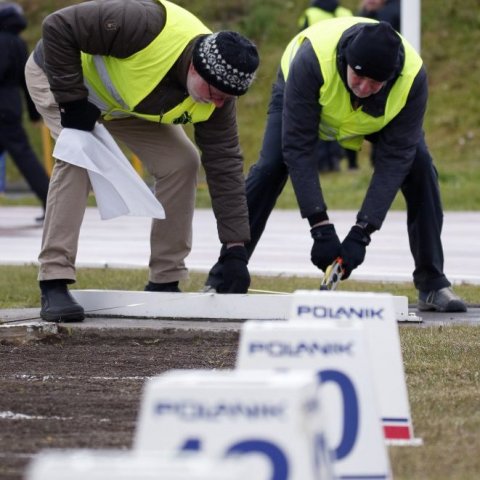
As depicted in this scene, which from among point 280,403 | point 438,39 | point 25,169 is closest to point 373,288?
point 25,169

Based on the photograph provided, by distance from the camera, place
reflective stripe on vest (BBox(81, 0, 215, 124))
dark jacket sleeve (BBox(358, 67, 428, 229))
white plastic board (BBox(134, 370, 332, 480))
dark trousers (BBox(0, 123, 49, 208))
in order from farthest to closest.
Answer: dark trousers (BBox(0, 123, 49, 208)) < dark jacket sleeve (BBox(358, 67, 428, 229)) < reflective stripe on vest (BBox(81, 0, 215, 124)) < white plastic board (BBox(134, 370, 332, 480))

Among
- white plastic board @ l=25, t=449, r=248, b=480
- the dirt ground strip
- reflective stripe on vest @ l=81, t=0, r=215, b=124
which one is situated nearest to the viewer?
white plastic board @ l=25, t=449, r=248, b=480

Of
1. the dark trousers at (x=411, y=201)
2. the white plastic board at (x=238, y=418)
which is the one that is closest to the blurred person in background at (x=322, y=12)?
the dark trousers at (x=411, y=201)

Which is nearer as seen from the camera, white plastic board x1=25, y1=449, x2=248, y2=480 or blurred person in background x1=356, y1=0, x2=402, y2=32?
white plastic board x1=25, y1=449, x2=248, y2=480

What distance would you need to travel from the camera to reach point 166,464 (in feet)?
8.19

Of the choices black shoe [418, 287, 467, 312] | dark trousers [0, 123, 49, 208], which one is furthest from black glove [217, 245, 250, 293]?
dark trousers [0, 123, 49, 208]

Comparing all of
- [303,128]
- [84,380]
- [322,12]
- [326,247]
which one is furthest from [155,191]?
[322,12]

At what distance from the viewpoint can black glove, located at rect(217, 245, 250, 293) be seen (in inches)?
281

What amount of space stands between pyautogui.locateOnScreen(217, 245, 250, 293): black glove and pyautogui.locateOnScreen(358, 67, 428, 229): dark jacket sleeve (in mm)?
667

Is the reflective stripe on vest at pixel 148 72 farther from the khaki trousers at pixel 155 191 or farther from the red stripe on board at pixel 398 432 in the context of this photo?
the red stripe on board at pixel 398 432

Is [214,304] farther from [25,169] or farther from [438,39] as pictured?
[438,39]

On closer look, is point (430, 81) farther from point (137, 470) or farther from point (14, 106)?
point (137, 470)

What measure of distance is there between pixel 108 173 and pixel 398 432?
10.3ft

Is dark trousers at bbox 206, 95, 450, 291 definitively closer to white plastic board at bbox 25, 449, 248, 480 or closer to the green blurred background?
white plastic board at bbox 25, 449, 248, 480
